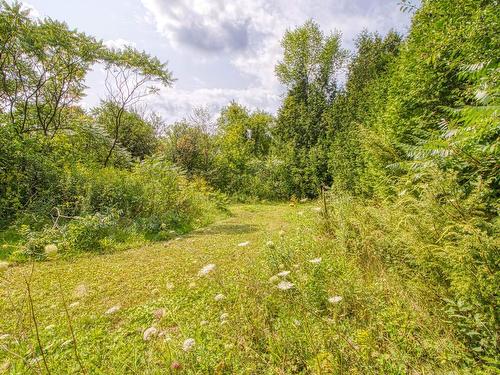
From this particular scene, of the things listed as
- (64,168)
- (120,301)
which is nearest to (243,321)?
(120,301)

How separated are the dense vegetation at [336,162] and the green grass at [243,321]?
0.05m

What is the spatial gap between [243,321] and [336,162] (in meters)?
9.50

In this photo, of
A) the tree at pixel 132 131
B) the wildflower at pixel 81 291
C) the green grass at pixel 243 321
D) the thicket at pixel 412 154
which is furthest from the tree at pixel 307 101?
the wildflower at pixel 81 291

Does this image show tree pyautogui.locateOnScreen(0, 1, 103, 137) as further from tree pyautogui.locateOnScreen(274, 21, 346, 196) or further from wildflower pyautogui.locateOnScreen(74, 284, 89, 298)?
tree pyautogui.locateOnScreen(274, 21, 346, 196)

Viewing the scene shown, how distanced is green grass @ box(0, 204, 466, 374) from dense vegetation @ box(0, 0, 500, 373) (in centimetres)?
5

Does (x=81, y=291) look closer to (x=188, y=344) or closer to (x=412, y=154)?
(x=188, y=344)

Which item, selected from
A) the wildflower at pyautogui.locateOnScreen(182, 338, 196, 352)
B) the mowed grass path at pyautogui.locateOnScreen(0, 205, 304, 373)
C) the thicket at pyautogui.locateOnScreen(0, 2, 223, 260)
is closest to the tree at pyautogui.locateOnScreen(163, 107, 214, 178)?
the thicket at pyautogui.locateOnScreen(0, 2, 223, 260)

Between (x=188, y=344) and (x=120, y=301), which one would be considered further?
(x=120, y=301)

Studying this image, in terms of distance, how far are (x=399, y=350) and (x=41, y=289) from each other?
13.2 feet

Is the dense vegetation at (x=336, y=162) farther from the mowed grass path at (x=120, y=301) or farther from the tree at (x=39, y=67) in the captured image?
the mowed grass path at (x=120, y=301)

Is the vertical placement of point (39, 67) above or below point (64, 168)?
above

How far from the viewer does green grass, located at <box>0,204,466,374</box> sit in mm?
1743

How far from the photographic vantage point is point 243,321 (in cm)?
225

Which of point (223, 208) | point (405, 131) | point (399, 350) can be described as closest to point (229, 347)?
Answer: point (399, 350)
